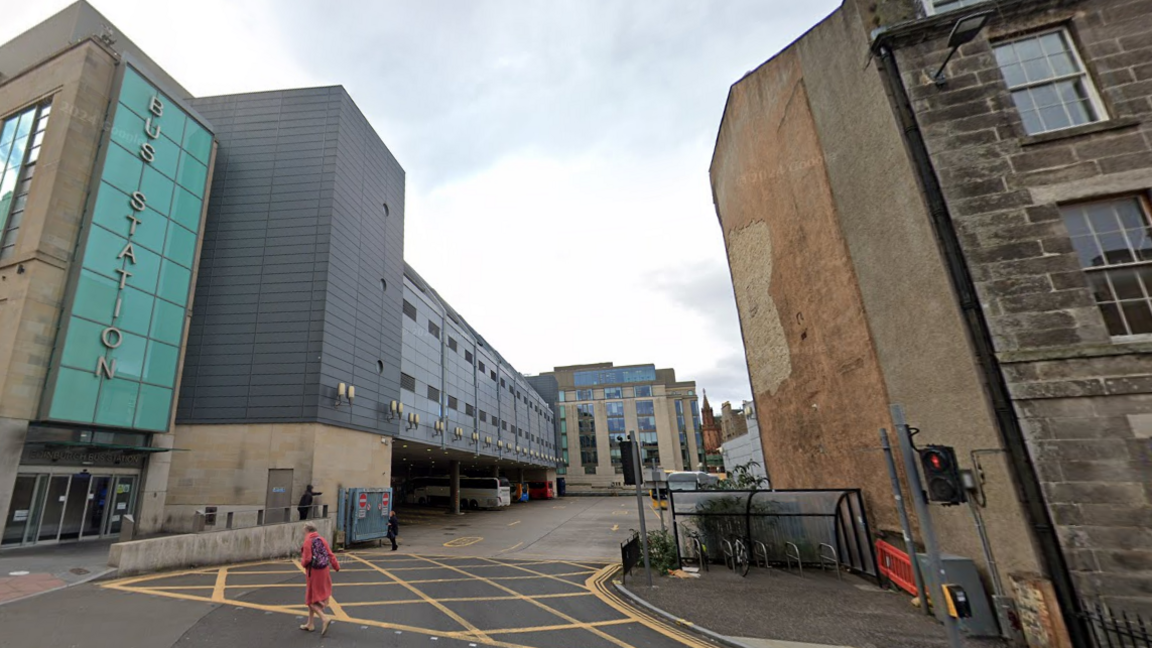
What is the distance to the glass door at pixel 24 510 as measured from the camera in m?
14.9

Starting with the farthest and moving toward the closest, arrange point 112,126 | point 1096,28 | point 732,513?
point 112,126
point 732,513
point 1096,28

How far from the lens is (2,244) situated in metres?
17.2

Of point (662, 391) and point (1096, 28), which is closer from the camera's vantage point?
point (1096, 28)

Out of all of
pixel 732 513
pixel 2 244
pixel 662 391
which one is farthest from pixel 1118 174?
pixel 662 391

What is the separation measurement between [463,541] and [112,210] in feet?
63.0

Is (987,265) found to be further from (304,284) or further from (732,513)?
(304,284)

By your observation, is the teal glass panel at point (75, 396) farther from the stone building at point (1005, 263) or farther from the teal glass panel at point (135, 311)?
the stone building at point (1005, 263)

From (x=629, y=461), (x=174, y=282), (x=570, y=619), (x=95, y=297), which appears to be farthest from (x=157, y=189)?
(x=570, y=619)

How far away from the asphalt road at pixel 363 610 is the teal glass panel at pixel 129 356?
992cm

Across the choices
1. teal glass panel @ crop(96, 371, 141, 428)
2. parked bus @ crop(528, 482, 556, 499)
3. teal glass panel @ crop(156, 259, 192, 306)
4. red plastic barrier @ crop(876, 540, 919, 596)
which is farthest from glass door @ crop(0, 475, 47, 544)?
parked bus @ crop(528, 482, 556, 499)

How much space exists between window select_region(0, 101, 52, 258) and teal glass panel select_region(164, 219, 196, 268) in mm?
4209

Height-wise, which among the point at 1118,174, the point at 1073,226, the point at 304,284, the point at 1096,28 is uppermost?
the point at 304,284

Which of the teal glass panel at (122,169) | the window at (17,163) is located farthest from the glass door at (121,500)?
A: the teal glass panel at (122,169)

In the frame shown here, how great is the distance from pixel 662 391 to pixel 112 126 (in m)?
78.3
